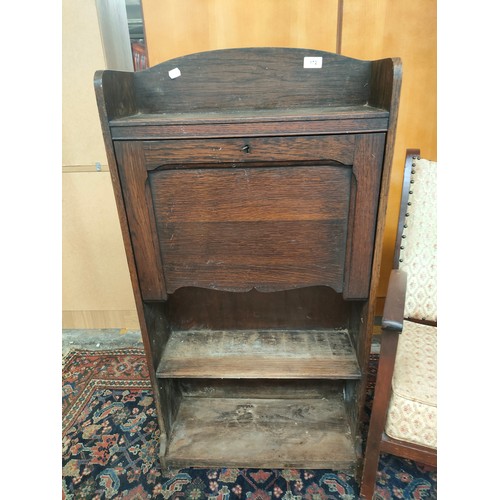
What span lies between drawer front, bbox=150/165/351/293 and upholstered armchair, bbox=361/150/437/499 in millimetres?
229

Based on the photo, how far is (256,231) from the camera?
0.99 meters

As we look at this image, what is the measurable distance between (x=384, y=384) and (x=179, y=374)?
25.0 inches

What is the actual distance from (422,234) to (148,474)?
50.5 inches

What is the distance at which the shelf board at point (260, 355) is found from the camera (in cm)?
119

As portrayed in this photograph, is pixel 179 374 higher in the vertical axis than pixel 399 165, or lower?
lower

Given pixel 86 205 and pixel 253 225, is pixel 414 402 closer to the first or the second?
pixel 253 225

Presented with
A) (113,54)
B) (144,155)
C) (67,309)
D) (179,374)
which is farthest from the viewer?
(67,309)

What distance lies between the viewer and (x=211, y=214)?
0.98 m

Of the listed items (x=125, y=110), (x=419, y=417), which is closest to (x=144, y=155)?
(x=125, y=110)

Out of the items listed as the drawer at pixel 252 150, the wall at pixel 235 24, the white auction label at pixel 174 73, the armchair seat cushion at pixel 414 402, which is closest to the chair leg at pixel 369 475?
the armchair seat cushion at pixel 414 402

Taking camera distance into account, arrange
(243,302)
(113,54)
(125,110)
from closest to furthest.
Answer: (125,110) → (243,302) → (113,54)

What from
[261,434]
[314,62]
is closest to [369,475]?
[261,434]

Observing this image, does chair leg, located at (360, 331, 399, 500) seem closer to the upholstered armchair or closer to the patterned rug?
the upholstered armchair

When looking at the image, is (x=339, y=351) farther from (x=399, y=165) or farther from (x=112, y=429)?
(x=112, y=429)
